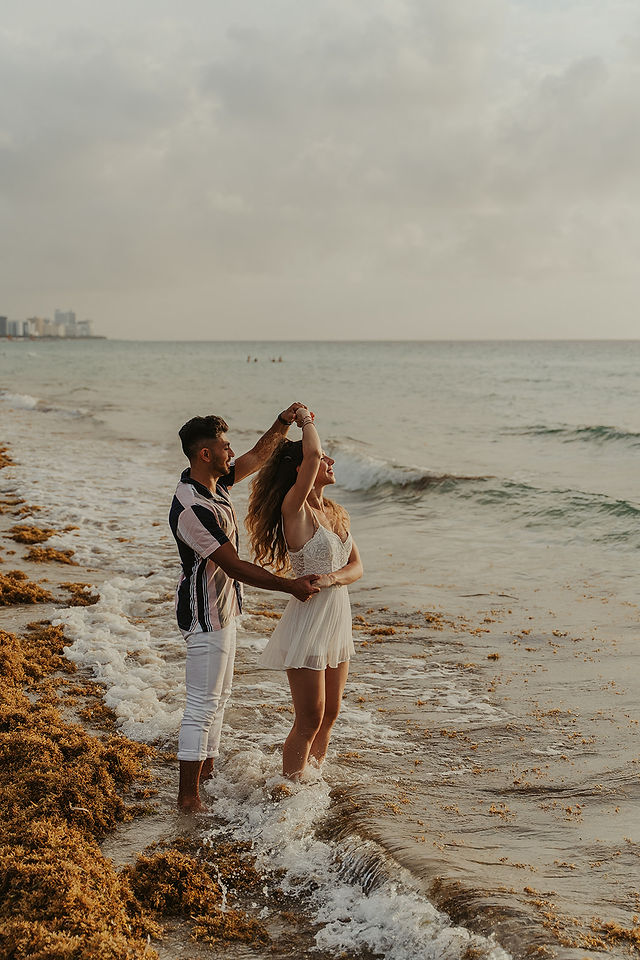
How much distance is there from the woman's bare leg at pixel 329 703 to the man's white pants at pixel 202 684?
0.60 meters

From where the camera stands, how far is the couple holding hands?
4137mm

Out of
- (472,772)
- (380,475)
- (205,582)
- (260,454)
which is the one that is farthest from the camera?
(380,475)

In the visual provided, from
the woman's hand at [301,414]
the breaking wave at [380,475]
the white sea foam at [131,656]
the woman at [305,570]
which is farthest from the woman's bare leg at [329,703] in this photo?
the breaking wave at [380,475]

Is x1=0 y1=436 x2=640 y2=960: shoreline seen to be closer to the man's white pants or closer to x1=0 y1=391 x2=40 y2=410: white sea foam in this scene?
the man's white pants

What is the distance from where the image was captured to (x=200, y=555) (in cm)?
411

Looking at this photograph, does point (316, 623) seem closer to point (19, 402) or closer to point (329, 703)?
point (329, 703)

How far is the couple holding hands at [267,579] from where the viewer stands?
4.14 m

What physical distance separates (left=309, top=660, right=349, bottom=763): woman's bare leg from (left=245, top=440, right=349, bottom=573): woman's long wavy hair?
0.71 metres

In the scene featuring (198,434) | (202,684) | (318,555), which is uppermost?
(198,434)

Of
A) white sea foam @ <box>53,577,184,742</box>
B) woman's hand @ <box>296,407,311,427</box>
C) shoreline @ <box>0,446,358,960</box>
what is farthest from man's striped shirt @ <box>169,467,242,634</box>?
white sea foam @ <box>53,577,184,742</box>

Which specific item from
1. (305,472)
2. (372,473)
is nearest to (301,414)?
(305,472)

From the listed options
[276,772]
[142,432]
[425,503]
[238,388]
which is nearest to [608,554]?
[425,503]

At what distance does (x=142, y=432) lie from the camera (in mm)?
25312

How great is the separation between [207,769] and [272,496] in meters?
1.71
